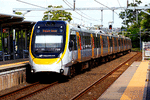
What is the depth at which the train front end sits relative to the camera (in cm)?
1365

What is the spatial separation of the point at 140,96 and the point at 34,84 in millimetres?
5631

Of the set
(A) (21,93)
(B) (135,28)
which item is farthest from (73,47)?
(B) (135,28)

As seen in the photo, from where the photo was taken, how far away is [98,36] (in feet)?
81.5

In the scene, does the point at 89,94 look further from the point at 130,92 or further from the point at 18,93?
the point at 18,93

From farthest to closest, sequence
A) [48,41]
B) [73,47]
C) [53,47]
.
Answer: [73,47]
[48,41]
[53,47]

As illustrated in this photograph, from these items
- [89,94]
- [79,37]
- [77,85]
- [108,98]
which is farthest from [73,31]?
[108,98]

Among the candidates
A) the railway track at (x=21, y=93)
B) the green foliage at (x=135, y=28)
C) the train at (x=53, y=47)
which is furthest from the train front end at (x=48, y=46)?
the green foliage at (x=135, y=28)

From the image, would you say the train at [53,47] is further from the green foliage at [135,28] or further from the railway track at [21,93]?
the green foliage at [135,28]

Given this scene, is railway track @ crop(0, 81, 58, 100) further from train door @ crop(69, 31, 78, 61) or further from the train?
train door @ crop(69, 31, 78, 61)

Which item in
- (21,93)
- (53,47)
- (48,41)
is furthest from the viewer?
(48,41)

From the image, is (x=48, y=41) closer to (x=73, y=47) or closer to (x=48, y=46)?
(x=48, y=46)

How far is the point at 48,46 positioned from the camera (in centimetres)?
1423

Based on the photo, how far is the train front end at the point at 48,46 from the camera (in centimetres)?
1365

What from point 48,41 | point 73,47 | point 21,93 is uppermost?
point 48,41
